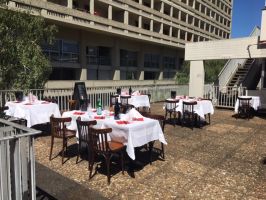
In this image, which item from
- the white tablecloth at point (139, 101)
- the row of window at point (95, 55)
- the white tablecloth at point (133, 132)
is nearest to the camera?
the white tablecloth at point (133, 132)

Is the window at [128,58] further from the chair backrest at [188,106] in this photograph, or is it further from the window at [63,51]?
the chair backrest at [188,106]

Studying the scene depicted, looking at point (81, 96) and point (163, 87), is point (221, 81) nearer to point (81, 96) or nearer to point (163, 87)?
point (163, 87)

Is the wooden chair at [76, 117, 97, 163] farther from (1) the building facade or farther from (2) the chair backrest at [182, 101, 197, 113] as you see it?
(1) the building facade

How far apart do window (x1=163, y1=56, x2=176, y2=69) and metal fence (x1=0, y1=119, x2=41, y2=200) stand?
3448cm

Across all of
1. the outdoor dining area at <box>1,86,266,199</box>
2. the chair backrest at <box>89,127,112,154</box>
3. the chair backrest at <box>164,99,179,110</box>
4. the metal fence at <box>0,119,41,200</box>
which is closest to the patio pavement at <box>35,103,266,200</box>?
the outdoor dining area at <box>1,86,266,199</box>

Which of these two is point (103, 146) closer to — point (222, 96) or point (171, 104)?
point (171, 104)

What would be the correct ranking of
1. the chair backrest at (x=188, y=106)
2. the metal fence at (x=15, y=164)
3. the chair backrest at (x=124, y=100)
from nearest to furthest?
the metal fence at (x=15, y=164) → the chair backrest at (x=188, y=106) → the chair backrest at (x=124, y=100)

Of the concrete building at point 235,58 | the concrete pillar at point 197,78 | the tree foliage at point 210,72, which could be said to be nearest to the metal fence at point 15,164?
the concrete building at point 235,58

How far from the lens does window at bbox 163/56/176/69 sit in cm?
3682

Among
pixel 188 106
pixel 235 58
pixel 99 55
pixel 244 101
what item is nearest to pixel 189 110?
pixel 188 106

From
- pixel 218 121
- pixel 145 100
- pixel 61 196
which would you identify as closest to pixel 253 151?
pixel 218 121

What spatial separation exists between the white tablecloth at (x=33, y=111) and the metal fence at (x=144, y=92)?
6.11 ft

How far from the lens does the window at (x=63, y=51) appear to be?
20.5 m

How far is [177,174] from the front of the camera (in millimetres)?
5434
